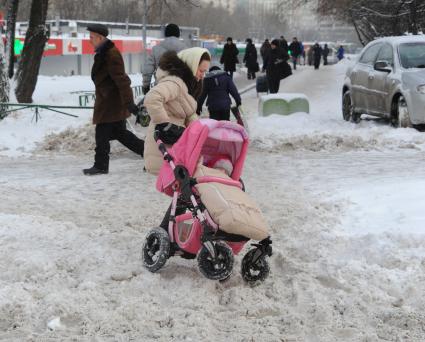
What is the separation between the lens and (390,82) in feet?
42.5

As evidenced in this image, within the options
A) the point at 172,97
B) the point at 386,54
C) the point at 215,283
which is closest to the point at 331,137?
the point at 386,54

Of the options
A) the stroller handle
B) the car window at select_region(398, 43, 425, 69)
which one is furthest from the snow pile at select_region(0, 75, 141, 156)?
the stroller handle

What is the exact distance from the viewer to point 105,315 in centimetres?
460

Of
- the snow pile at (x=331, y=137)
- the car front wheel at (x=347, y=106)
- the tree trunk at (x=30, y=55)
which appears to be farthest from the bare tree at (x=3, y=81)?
the car front wheel at (x=347, y=106)

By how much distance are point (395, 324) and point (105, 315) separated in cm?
174

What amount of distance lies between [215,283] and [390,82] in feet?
28.2

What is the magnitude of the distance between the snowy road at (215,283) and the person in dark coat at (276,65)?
1084cm

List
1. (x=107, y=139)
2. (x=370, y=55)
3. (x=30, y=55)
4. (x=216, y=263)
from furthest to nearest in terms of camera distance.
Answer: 1. (x=30, y=55)
2. (x=370, y=55)
3. (x=107, y=139)
4. (x=216, y=263)

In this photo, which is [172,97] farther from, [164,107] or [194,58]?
[194,58]

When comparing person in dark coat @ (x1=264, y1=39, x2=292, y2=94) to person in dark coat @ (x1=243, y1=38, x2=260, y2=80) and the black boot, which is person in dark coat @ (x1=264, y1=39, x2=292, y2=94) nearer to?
person in dark coat @ (x1=243, y1=38, x2=260, y2=80)

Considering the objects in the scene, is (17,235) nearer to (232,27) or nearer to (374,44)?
(374,44)

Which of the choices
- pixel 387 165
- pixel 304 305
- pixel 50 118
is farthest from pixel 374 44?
pixel 304 305

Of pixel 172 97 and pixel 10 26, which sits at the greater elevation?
pixel 10 26

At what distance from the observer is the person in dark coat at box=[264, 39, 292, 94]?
20000 mm
